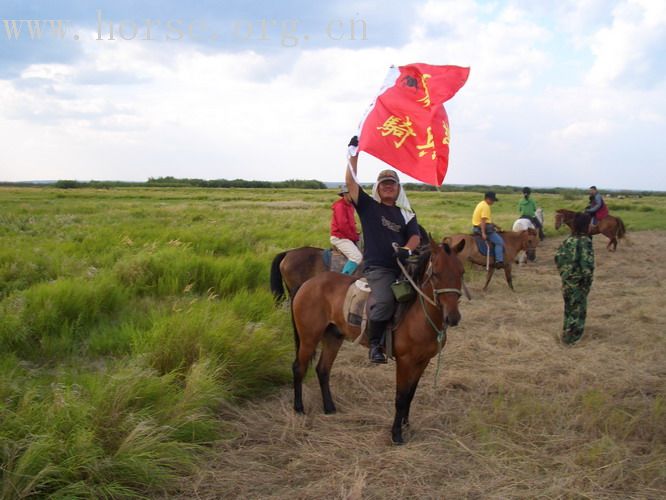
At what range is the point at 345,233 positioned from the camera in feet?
27.0

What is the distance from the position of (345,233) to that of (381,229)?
3533 mm

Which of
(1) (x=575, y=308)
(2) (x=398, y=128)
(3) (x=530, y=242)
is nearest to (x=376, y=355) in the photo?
(2) (x=398, y=128)

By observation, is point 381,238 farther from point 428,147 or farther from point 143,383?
point 143,383

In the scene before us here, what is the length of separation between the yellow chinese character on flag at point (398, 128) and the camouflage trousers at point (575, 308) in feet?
13.7

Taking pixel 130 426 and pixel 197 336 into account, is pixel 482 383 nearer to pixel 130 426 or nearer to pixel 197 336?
pixel 197 336

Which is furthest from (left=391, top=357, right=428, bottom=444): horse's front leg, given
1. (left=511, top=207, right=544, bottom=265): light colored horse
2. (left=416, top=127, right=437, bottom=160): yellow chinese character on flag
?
(left=511, top=207, right=544, bottom=265): light colored horse

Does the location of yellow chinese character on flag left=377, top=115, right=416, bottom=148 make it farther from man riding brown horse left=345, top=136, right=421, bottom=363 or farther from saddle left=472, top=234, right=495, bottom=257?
saddle left=472, top=234, right=495, bottom=257

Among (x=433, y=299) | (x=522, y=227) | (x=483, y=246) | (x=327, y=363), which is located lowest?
(x=327, y=363)

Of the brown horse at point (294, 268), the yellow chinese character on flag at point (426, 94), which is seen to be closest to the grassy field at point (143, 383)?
the brown horse at point (294, 268)

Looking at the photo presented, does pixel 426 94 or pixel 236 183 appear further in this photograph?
pixel 236 183

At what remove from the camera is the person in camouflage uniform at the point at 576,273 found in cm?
738

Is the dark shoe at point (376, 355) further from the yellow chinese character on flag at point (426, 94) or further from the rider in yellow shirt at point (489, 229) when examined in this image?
the rider in yellow shirt at point (489, 229)

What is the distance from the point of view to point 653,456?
4195 mm

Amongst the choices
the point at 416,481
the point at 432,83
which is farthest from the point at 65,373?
the point at 432,83
